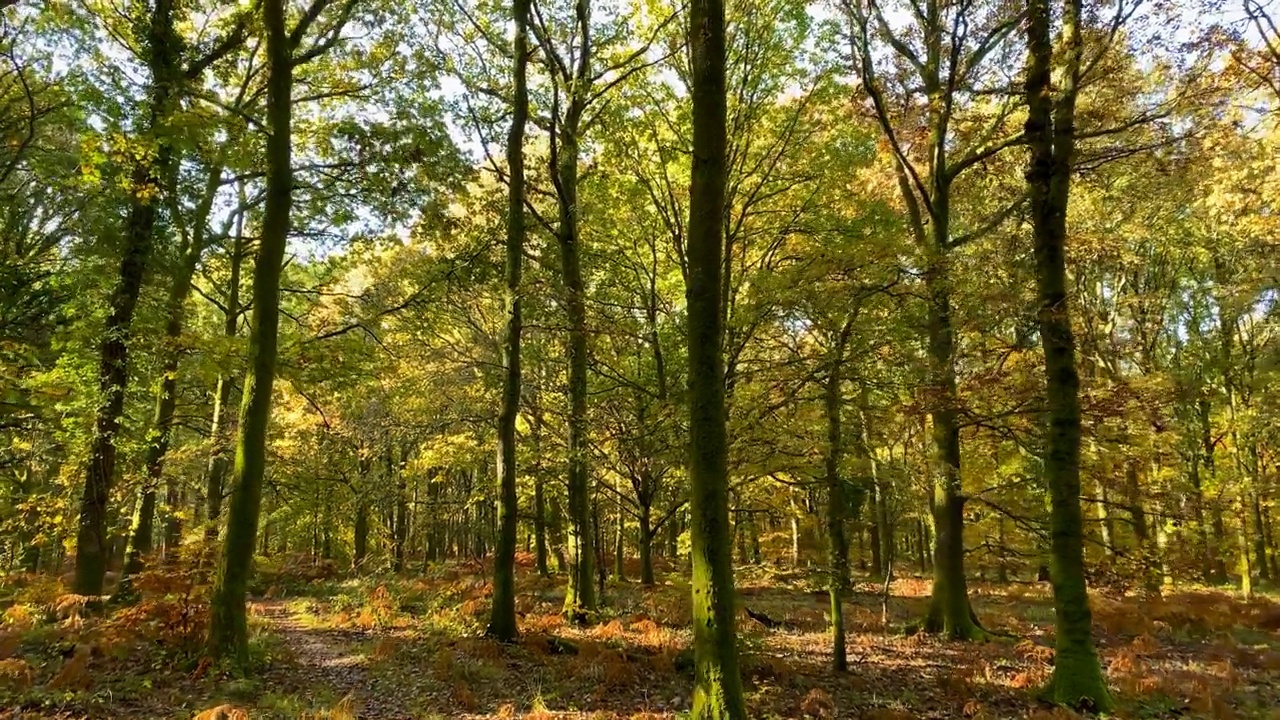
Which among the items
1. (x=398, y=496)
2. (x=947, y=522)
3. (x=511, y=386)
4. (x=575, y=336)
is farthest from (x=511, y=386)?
(x=398, y=496)

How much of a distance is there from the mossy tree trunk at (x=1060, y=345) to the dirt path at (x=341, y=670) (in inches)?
292

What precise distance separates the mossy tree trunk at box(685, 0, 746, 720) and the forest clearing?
3 cm

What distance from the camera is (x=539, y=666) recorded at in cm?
845

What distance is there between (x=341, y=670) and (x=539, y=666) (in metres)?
2.53

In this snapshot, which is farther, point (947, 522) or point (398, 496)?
point (398, 496)

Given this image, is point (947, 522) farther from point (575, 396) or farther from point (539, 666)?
point (539, 666)

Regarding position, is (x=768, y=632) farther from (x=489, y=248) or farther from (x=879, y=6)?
(x=879, y=6)

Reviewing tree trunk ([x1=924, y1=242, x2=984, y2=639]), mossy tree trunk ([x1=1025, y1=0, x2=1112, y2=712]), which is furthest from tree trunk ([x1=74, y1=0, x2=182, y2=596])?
tree trunk ([x1=924, y1=242, x2=984, y2=639])

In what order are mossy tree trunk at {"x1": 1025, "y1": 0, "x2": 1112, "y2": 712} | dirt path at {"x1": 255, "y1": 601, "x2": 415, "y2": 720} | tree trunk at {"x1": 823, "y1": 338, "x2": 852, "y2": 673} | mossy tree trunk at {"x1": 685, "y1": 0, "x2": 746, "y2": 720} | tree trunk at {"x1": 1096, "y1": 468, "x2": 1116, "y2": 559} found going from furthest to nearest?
1. tree trunk at {"x1": 1096, "y1": 468, "x2": 1116, "y2": 559}
2. tree trunk at {"x1": 823, "y1": 338, "x2": 852, "y2": 673}
3. mossy tree trunk at {"x1": 1025, "y1": 0, "x2": 1112, "y2": 712}
4. dirt path at {"x1": 255, "y1": 601, "x2": 415, "y2": 720}
5. mossy tree trunk at {"x1": 685, "y1": 0, "x2": 746, "y2": 720}

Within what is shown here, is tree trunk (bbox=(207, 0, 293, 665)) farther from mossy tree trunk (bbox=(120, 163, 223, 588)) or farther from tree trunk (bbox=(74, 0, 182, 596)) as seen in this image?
mossy tree trunk (bbox=(120, 163, 223, 588))

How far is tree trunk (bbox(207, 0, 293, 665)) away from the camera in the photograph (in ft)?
25.2

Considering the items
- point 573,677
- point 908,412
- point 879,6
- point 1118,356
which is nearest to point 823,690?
point 573,677

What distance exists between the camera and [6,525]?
1066 cm

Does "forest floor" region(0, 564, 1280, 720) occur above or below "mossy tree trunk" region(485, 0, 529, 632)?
below
